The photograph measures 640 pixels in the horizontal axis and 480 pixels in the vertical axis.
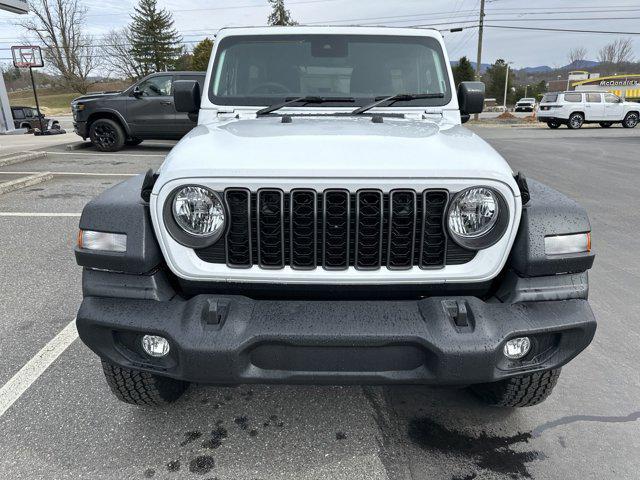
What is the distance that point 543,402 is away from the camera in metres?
2.59

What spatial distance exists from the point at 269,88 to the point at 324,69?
1.29 feet

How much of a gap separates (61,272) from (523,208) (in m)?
3.98

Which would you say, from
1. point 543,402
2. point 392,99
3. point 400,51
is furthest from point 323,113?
point 543,402

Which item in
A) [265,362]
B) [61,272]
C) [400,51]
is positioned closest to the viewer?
[265,362]

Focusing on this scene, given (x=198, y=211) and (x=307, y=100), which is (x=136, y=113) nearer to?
(x=307, y=100)

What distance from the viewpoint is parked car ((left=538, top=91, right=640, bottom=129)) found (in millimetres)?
23766

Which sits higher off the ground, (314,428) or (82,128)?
(82,128)

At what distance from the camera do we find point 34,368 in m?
2.86

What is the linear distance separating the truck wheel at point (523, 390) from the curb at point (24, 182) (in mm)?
7715

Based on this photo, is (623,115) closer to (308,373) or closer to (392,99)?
(392,99)

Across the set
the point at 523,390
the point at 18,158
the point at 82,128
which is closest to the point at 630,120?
the point at 82,128

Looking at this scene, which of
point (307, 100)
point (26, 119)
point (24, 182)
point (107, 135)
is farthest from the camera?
point (26, 119)

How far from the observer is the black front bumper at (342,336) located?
181 cm

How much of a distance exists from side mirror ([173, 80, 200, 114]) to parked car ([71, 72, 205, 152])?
8.57m
